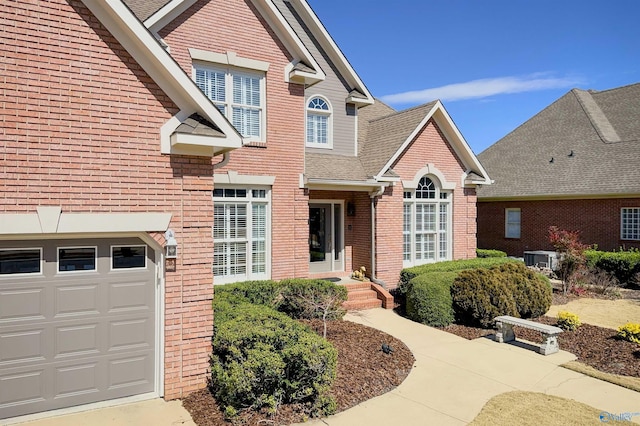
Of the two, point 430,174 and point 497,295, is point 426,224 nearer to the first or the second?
point 430,174

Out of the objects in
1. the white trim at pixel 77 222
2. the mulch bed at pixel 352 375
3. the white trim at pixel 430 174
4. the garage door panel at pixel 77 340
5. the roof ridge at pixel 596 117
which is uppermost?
the roof ridge at pixel 596 117

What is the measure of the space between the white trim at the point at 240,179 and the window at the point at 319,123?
304 cm

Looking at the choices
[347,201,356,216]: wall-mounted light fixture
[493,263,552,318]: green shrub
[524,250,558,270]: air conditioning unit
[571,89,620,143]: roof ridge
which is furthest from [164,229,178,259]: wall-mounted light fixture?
[571,89,620,143]: roof ridge

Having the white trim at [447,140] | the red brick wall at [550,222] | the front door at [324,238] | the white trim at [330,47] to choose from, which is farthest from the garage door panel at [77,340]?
the red brick wall at [550,222]

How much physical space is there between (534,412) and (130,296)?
6281mm

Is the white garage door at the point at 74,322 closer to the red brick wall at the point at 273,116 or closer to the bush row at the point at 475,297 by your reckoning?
the red brick wall at the point at 273,116

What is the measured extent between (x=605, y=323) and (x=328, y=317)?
24.7 ft

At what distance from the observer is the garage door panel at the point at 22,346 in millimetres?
5781

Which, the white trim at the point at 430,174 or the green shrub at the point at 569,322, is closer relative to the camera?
the green shrub at the point at 569,322

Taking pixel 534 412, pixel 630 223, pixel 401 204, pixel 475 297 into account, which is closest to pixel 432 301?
pixel 475 297

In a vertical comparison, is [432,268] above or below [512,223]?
below

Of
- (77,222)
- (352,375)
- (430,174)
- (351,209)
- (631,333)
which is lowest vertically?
(352,375)

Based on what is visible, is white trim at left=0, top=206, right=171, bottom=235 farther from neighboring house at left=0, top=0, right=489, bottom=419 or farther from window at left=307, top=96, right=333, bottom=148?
window at left=307, top=96, right=333, bottom=148

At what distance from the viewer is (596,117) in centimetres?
2381
